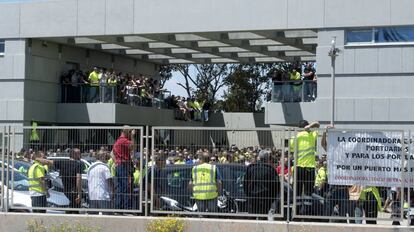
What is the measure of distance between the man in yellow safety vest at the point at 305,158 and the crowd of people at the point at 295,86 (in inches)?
734

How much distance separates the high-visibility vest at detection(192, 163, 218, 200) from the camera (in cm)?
1270

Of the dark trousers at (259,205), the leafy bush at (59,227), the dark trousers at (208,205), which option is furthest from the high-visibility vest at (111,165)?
the dark trousers at (259,205)

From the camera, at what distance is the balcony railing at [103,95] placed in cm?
3556

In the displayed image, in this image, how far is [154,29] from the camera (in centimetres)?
3212


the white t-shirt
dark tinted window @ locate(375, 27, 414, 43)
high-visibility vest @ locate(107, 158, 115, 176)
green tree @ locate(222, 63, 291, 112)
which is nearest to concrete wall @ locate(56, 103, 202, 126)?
dark tinted window @ locate(375, 27, 414, 43)

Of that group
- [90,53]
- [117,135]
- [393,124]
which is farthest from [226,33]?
[117,135]

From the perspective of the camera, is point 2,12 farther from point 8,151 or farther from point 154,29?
point 8,151

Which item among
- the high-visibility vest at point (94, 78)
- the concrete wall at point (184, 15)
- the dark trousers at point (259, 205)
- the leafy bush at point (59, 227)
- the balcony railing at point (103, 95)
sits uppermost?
the concrete wall at point (184, 15)

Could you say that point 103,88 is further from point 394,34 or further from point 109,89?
point 394,34

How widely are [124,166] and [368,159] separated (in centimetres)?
411

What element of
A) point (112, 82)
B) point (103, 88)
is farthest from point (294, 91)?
point (103, 88)

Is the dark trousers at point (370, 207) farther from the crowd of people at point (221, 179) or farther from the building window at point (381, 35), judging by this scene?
the building window at point (381, 35)

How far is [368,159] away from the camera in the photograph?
12062 millimetres

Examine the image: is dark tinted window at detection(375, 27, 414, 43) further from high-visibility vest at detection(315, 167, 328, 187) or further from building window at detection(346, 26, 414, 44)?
high-visibility vest at detection(315, 167, 328, 187)
